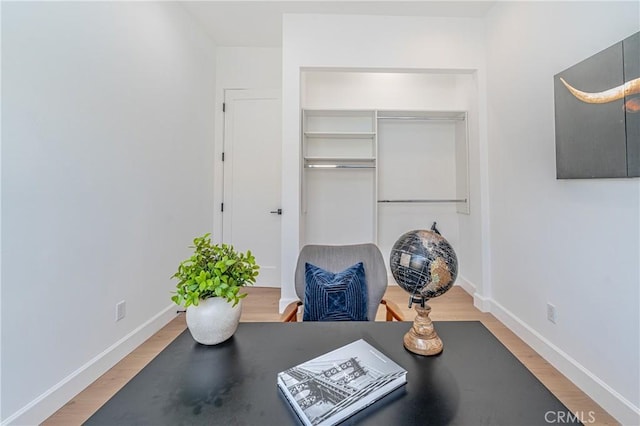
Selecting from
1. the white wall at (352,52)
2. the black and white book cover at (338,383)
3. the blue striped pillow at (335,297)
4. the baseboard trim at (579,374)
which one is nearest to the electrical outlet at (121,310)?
the white wall at (352,52)

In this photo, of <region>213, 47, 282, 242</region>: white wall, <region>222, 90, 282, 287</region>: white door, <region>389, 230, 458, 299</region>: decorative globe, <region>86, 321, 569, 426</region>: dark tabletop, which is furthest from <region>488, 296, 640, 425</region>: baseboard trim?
<region>213, 47, 282, 242</region>: white wall

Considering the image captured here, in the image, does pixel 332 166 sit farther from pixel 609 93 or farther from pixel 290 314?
pixel 609 93

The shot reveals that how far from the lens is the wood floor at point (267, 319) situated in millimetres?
1499

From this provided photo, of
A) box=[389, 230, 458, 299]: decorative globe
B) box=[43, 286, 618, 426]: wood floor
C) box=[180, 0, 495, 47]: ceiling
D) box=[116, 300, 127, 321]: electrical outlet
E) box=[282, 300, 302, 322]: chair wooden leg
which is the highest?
box=[180, 0, 495, 47]: ceiling

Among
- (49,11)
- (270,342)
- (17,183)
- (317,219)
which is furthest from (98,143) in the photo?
(317,219)

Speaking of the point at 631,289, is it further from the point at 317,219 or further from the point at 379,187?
the point at 317,219

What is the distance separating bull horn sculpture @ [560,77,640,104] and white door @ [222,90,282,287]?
108 inches

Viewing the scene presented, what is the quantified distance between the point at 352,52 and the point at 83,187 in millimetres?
2549

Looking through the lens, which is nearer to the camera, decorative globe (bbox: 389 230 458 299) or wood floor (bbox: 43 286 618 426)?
decorative globe (bbox: 389 230 458 299)

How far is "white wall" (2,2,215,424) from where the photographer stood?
1.34m

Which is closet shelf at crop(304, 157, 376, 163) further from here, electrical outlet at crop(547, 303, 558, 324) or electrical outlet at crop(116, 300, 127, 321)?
electrical outlet at crop(116, 300, 127, 321)

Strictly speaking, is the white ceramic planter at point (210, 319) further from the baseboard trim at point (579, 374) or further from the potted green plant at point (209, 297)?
the baseboard trim at point (579, 374)

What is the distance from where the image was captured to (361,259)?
69.3 inches

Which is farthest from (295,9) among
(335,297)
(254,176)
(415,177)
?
(335,297)
